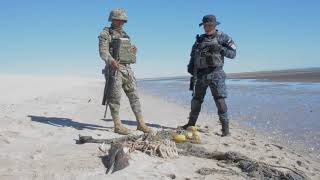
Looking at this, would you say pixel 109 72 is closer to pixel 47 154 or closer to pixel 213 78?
pixel 213 78

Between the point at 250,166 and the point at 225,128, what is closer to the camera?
the point at 250,166

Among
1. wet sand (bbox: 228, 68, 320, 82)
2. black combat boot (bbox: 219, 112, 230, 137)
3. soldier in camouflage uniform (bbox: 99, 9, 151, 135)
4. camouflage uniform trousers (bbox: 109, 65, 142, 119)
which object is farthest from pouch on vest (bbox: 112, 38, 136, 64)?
wet sand (bbox: 228, 68, 320, 82)

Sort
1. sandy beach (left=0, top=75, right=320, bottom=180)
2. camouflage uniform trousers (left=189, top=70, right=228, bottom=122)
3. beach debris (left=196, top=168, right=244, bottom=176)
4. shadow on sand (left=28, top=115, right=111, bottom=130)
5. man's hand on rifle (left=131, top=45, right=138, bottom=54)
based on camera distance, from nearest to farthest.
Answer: sandy beach (left=0, top=75, right=320, bottom=180) → beach debris (left=196, top=168, right=244, bottom=176) → camouflage uniform trousers (left=189, top=70, right=228, bottom=122) → man's hand on rifle (left=131, top=45, right=138, bottom=54) → shadow on sand (left=28, top=115, right=111, bottom=130)

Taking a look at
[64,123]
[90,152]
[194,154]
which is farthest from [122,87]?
[194,154]

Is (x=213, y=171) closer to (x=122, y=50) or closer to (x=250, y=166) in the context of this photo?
(x=250, y=166)

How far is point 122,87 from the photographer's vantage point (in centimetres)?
874

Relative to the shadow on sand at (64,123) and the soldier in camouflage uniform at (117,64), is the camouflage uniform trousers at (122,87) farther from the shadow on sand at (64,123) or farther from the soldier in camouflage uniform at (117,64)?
the shadow on sand at (64,123)

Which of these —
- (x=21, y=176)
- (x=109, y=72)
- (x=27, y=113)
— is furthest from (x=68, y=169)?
(x=27, y=113)

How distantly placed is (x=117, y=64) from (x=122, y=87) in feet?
1.70

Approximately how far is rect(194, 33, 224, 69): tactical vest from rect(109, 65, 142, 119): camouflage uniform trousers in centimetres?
117

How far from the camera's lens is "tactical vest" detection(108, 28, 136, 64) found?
850 centimetres

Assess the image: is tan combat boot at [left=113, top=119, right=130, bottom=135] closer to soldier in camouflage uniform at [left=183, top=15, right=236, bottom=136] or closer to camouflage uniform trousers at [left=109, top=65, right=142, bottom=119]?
camouflage uniform trousers at [left=109, top=65, right=142, bottom=119]

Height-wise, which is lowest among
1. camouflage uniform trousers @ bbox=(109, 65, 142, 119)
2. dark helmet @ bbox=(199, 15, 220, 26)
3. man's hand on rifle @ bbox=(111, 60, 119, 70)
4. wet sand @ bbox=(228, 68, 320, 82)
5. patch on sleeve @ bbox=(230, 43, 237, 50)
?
wet sand @ bbox=(228, 68, 320, 82)

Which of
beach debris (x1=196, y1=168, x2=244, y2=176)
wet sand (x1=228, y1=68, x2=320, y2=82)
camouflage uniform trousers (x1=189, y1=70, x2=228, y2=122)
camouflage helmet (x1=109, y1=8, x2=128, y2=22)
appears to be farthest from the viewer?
wet sand (x1=228, y1=68, x2=320, y2=82)
